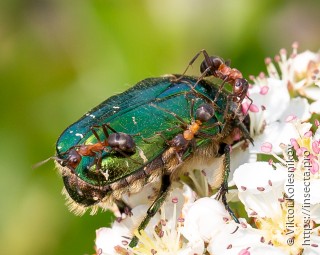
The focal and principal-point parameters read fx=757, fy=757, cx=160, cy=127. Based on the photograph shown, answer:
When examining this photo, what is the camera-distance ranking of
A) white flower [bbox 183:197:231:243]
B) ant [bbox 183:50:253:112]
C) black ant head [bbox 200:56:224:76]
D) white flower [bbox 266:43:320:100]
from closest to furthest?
white flower [bbox 183:197:231:243]
ant [bbox 183:50:253:112]
black ant head [bbox 200:56:224:76]
white flower [bbox 266:43:320:100]

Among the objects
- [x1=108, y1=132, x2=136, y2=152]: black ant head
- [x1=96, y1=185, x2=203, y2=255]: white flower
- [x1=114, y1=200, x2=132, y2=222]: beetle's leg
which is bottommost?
[x1=96, y1=185, x2=203, y2=255]: white flower

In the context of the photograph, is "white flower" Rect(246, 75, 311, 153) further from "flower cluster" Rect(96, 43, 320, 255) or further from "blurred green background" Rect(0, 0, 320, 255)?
"blurred green background" Rect(0, 0, 320, 255)

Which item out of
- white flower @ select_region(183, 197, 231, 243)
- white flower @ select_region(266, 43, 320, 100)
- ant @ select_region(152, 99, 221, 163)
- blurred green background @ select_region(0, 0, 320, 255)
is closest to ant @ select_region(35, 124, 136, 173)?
ant @ select_region(152, 99, 221, 163)

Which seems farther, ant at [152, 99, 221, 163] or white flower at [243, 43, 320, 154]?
white flower at [243, 43, 320, 154]

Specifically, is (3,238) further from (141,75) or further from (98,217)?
(141,75)

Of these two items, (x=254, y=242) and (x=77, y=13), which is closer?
(x=254, y=242)

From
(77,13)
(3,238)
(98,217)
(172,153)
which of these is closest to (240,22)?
(77,13)

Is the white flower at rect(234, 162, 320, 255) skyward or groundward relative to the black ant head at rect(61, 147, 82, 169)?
groundward
